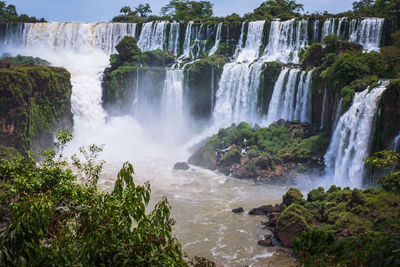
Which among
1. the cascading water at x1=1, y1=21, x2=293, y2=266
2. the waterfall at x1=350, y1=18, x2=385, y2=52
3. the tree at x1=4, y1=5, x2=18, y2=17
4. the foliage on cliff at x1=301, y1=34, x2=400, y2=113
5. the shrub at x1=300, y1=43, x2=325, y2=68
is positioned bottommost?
the cascading water at x1=1, y1=21, x2=293, y2=266

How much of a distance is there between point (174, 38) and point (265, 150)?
65.8ft

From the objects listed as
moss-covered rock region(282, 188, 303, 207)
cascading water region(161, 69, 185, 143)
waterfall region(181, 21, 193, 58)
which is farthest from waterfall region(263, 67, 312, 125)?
waterfall region(181, 21, 193, 58)

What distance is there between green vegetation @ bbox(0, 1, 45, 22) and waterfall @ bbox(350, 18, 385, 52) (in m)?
35.2

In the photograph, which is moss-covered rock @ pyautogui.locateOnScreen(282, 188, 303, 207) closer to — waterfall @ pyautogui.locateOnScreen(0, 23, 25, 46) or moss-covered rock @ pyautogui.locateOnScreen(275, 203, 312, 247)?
moss-covered rock @ pyautogui.locateOnScreen(275, 203, 312, 247)

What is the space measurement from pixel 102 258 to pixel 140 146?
26.0 m

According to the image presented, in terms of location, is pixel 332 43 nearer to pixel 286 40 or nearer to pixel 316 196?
pixel 286 40

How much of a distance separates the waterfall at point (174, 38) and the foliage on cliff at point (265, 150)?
15.4m

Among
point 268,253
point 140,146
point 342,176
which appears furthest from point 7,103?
point 342,176

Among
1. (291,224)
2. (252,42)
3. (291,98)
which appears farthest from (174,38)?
(291,224)

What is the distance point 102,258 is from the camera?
4898mm

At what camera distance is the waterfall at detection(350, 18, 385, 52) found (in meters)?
30.1

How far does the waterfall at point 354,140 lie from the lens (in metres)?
19.5

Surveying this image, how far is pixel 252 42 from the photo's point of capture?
3697 centimetres

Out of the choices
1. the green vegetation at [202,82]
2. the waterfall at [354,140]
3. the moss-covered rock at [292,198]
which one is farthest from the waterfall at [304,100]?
the moss-covered rock at [292,198]
